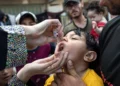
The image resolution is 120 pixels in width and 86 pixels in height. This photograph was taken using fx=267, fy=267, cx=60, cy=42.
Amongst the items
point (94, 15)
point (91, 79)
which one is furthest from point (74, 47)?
point (94, 15)

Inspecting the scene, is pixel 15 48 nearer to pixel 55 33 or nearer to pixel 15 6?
pixel 55 33

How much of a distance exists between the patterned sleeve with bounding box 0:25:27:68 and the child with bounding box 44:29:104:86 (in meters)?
0.22

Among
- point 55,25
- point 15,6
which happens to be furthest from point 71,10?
point 15,6

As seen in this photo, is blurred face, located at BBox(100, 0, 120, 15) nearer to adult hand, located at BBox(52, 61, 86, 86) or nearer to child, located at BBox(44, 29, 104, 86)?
child, located at BBox(44, 29, 104, 86)

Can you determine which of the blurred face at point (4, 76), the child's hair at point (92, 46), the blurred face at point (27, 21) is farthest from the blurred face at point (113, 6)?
the blurred face at point (27, 21)

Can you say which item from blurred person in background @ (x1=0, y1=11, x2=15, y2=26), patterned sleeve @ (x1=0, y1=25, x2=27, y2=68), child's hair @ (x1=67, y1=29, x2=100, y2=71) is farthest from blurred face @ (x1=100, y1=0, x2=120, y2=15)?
blurred person in background @ (x1=0, y1=11, x2=15, y2=26)

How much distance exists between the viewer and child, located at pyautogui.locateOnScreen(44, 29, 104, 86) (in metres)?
1.71

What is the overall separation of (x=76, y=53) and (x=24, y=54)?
1.09 ft

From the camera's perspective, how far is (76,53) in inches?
67.7

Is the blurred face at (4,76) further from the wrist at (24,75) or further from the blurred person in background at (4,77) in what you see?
the wrist at (24,75)

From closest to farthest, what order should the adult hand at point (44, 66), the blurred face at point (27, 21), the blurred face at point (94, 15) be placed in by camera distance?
the adult hand at point (44, 66) → the blurred face at point (27, 21) → the blurred face at point (94, 15)

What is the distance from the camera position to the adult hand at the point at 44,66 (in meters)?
1.59

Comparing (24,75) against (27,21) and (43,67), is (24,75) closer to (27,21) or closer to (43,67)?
(43,67)

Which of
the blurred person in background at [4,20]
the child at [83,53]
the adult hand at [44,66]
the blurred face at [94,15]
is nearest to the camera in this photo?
the adult hand at [44,66]
